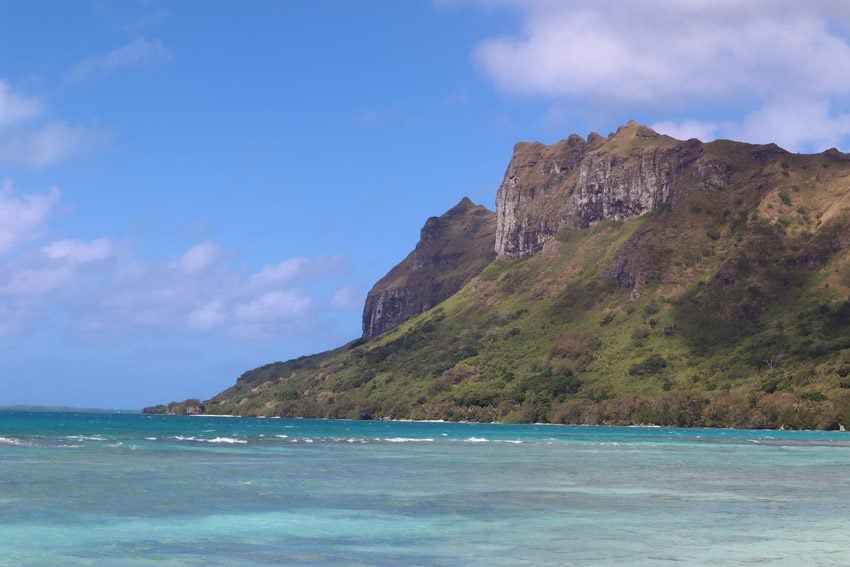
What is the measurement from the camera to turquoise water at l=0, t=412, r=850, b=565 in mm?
41156

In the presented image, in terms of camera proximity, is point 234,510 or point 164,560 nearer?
point 164,560

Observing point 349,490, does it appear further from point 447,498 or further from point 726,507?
point 726,507

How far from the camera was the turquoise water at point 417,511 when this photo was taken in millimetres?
41156

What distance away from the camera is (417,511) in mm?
56312

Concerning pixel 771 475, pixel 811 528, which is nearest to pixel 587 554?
pixel 811 528

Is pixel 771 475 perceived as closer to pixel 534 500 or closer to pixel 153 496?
pixel 534 500

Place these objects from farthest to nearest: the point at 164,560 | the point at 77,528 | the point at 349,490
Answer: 1. the point at 349,490
2. the point at 77,528
3. the point at 164,560

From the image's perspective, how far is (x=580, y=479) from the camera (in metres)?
80.0

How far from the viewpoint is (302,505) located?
59094 millimetres

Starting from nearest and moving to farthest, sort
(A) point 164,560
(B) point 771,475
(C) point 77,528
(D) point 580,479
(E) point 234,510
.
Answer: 1. (A) point 164,560
2. (C) point 77,528
3. (E) point 234,510
4. (D) point 580,479
5. (B) point 771,475

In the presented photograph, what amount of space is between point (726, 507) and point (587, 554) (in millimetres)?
21477

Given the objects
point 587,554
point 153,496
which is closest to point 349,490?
point 153,496

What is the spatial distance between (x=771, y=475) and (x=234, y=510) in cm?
4957

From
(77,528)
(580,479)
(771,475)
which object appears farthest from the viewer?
(771,475)
